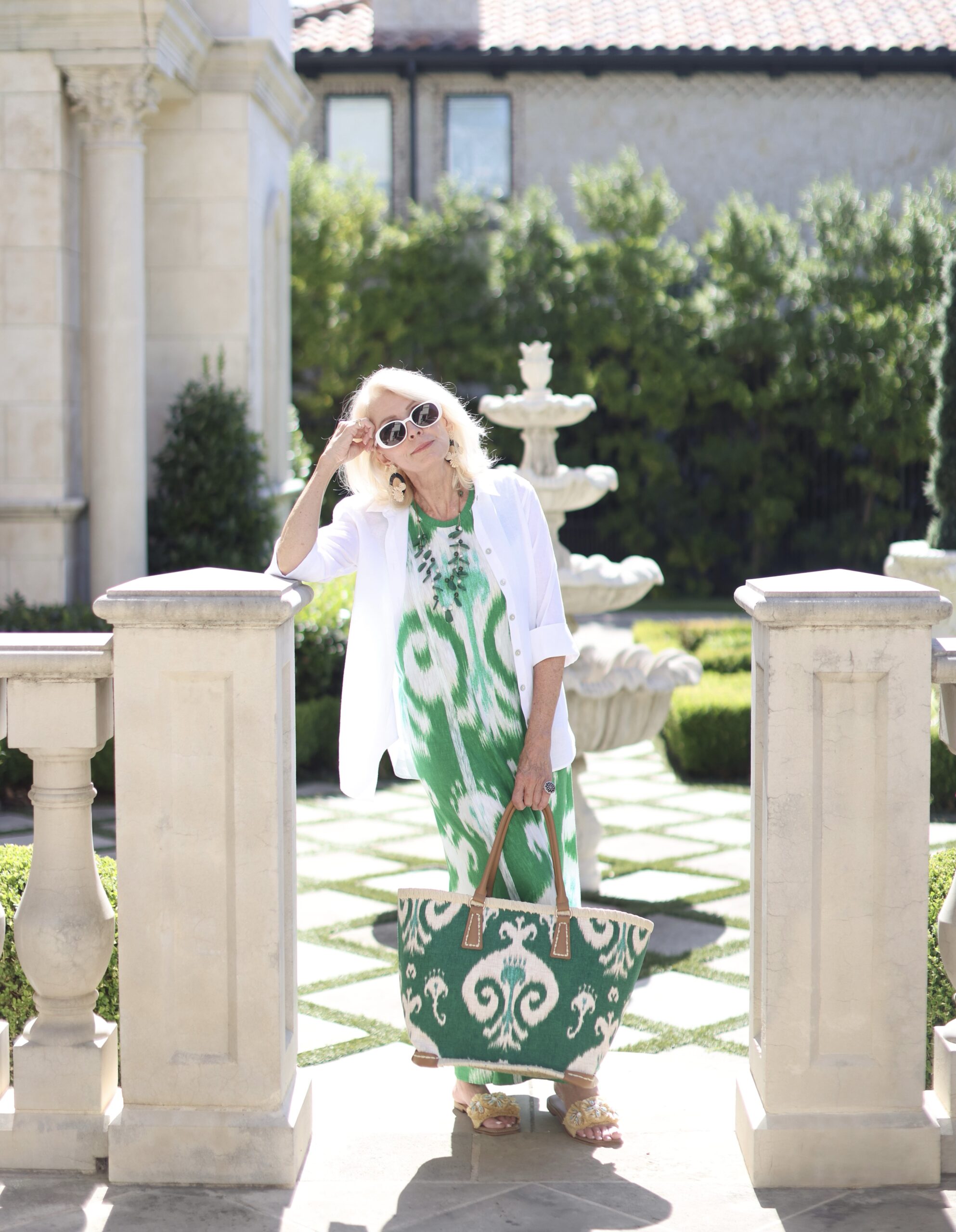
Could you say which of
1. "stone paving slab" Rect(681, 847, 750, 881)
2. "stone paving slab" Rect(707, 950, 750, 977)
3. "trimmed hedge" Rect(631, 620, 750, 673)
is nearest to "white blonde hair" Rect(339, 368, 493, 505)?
"stone paving slab" Rect(707, 950, 750, 977)

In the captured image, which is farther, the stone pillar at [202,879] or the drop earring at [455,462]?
the drop earring at [455,462]

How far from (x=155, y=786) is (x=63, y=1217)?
0.87m

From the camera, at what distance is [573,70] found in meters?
21.7

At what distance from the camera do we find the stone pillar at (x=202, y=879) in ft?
10.3

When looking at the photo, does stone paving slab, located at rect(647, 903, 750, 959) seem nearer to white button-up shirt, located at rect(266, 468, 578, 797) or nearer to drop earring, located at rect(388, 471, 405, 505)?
white button-up shirt, located at rect(266, 468, 578, 797)

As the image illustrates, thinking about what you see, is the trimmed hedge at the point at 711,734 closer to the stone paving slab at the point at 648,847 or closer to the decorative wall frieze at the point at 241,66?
the stone paving slab at the point at 648,847

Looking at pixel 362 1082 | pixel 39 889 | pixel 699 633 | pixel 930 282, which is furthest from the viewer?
pixel 930 282

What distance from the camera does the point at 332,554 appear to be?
139 inches

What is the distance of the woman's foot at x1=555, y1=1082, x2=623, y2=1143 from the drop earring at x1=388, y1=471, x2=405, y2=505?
1.39m

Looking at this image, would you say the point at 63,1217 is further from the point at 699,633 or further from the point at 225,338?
the point at 699,633

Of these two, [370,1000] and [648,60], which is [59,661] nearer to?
[370,1000]

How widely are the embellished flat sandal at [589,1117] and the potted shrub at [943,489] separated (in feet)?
22.0

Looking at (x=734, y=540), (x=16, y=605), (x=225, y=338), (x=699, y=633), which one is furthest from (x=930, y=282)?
(x=16, y=605)

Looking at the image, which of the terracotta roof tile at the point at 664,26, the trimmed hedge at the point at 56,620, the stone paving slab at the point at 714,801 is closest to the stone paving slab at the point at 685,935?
the stone paving slab at the point at 714,801
